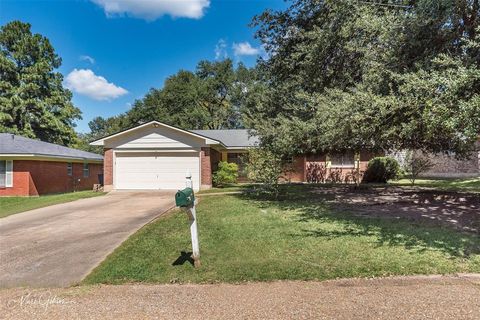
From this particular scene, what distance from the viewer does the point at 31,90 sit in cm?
3281

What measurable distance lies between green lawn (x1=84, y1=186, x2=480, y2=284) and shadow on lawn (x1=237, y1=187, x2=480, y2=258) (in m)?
0.02

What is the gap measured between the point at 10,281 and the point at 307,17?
1236 cm

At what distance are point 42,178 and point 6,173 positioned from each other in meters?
1.65

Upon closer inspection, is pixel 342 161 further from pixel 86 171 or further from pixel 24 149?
pixel 24 149

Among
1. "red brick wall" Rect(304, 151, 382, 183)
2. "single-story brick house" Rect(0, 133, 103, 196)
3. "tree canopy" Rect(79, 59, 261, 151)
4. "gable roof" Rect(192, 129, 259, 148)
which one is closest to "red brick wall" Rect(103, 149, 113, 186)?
"single-story brick house" Rect(0, 133, 103, 196)

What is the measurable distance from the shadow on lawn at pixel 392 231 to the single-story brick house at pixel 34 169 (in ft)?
46.5

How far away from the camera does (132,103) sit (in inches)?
1630

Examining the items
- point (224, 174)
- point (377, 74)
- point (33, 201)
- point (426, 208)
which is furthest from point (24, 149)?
point (426, 208)

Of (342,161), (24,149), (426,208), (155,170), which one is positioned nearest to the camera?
(426,208)

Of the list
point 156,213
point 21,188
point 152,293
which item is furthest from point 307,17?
point 21,188

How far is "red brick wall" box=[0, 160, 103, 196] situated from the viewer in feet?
54.0

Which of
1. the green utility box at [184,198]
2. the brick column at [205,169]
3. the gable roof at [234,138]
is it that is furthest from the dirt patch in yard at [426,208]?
the gable roof at [234,138]

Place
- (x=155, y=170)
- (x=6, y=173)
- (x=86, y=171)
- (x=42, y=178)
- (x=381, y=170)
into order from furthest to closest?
1. (x=86, y=171)
2. (x=381, y=170)
3. (x=42, y=178)
4. (x=155, y=170)
5. (x=6, y=173)

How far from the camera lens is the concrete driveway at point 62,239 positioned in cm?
473
